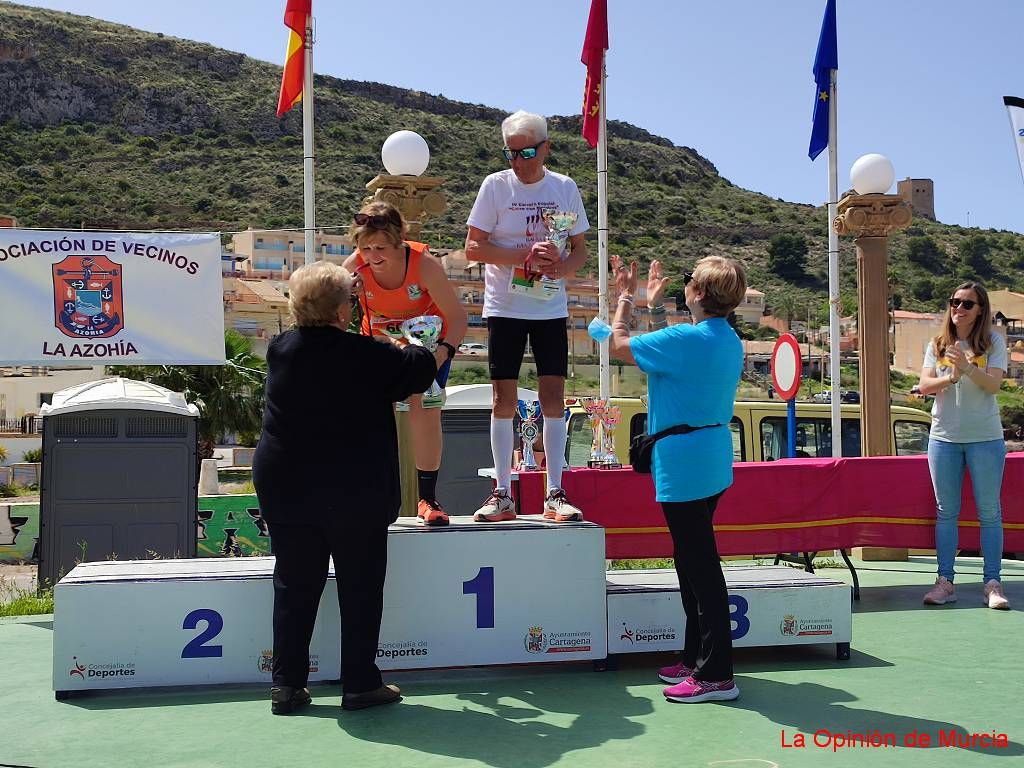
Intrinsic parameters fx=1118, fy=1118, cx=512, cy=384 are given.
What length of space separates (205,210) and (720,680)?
7807cm

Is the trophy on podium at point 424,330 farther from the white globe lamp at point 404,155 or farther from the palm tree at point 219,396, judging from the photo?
the palm tree at point 219,396

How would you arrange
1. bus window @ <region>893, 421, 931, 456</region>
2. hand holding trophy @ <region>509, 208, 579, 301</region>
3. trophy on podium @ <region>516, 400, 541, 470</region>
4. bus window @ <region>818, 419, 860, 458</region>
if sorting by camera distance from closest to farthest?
hand holding trophy @ <region>509, 208, 579, 301</region> < trophy on podium @ <region>516, 400, 541, 470</region> < bus window @ <region>893, 421, 931, 456</region> < bus window @ <region>818, 419, 860, 458</region>

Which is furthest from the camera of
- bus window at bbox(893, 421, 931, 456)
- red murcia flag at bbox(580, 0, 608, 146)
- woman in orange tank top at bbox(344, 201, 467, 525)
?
red murcia flag at bbox(580, 0, 608, 146)

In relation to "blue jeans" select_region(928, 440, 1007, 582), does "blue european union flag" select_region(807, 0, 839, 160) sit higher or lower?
higher

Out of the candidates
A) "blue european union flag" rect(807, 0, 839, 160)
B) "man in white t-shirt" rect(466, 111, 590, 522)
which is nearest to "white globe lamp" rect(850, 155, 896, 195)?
"blue european union flag" rect(807, 0, 839, 160)

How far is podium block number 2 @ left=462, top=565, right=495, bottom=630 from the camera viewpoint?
4957 mm

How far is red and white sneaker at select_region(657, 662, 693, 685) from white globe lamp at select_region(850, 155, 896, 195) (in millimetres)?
6647

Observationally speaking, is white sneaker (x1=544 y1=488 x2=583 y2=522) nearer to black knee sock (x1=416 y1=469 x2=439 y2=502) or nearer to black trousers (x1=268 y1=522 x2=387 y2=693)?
black knee sock (x1=416 y1=469 x2=439 y2=502)

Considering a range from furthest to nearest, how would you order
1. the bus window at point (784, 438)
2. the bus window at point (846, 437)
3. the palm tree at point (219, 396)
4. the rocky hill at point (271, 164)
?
the rocky hill at point (271, 164) → the palm tree at point (219, 396) → the bus window at point (846, 437) → the bus window at point (784, 438)

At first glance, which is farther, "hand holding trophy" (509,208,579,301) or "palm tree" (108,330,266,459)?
"palm tree" (108,330,266,459)

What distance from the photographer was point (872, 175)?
10.2 metres

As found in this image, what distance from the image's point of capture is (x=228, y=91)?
101062mm

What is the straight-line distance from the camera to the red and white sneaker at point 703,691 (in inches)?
175

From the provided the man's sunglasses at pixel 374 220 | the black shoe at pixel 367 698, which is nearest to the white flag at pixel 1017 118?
the man's sunglasses at pixel 374 220
